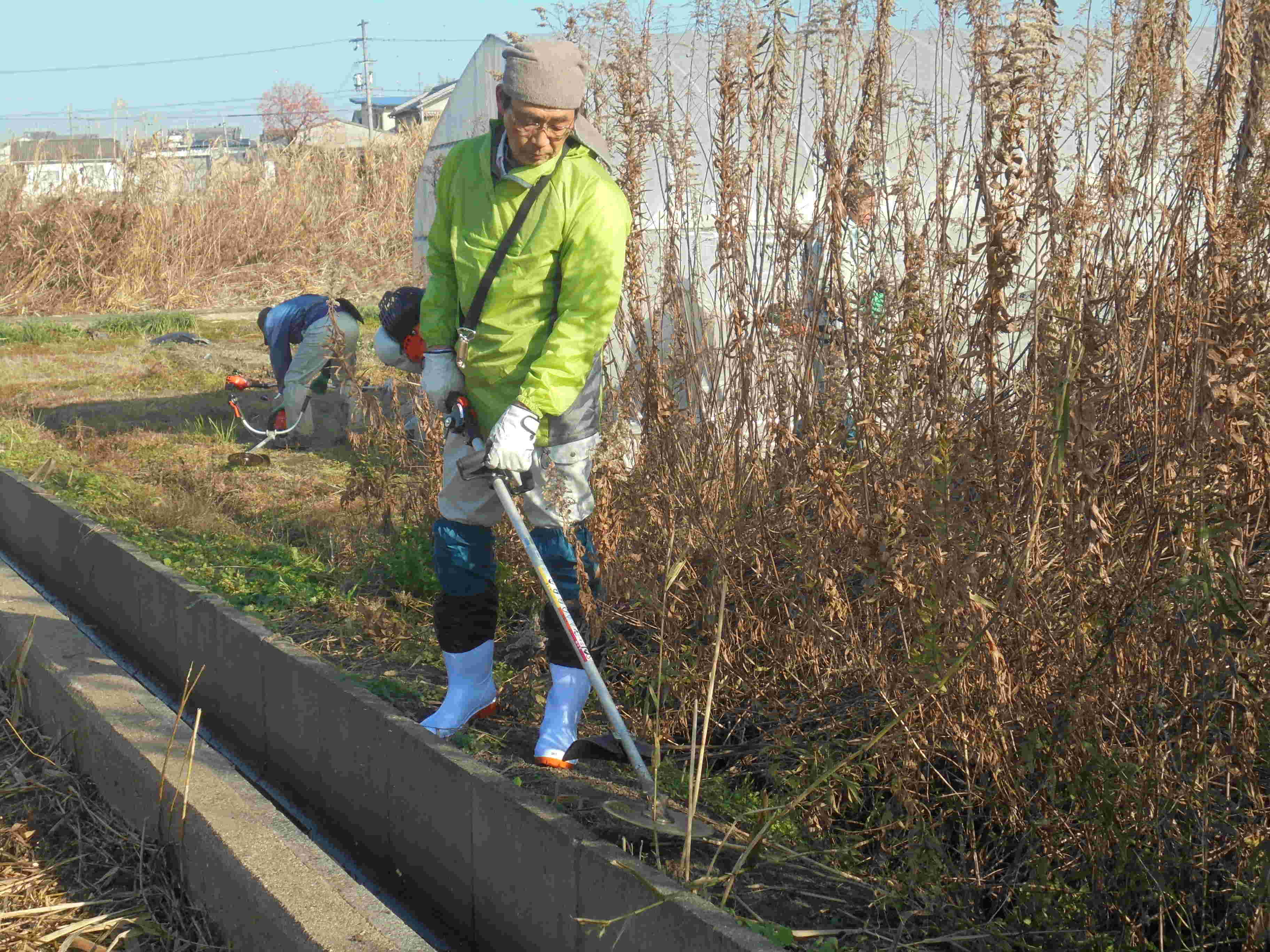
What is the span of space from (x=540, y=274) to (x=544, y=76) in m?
0.52

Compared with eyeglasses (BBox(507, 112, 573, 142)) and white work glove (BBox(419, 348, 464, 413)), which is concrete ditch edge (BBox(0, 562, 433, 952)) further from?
eyeglasses (BBox(507, 112, 573, 142))

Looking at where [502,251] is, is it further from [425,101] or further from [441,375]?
[425,101]

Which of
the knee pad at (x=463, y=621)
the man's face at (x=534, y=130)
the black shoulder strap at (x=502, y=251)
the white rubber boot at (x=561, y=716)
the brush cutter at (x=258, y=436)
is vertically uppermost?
the man's face at (x=534, y=130)

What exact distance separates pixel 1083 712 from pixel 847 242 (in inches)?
62.7

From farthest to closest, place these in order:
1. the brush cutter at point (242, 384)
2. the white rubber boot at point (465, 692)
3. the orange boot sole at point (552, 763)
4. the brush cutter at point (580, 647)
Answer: the brush cutter at point (242, 384), the white rubber boot at point (465, 692), the orange boot sole at point (552, 763), the brush cutter at point (580, 647)

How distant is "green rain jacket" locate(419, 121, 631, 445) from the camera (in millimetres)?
3500

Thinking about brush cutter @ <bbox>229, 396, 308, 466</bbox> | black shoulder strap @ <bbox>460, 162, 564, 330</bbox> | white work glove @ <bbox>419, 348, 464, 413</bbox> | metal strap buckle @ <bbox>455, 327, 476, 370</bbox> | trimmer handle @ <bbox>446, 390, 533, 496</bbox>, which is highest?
black shoulder strap @ <bbox>460, 162, 564, 330</bbox>

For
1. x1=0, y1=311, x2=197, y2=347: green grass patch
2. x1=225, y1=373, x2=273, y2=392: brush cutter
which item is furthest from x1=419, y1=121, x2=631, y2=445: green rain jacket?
x1=0, y1=311, x2=197, y2=347: green grass patch

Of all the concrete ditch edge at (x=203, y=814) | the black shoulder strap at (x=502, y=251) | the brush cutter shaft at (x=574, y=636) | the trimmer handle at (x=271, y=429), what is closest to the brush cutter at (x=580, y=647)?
the brush cutter shaft at (x=574, y=636)

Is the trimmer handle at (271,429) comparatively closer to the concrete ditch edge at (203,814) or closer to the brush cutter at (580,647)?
the concrete ditch edge at (203,814)

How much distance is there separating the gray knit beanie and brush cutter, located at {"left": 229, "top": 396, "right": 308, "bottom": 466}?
4414 millimetres

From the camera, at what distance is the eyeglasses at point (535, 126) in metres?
3.45

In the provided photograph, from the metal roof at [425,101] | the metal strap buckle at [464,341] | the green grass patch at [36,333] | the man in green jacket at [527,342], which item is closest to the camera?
the man in green jacket at [527,342]

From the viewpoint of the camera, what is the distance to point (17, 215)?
1579 cm
